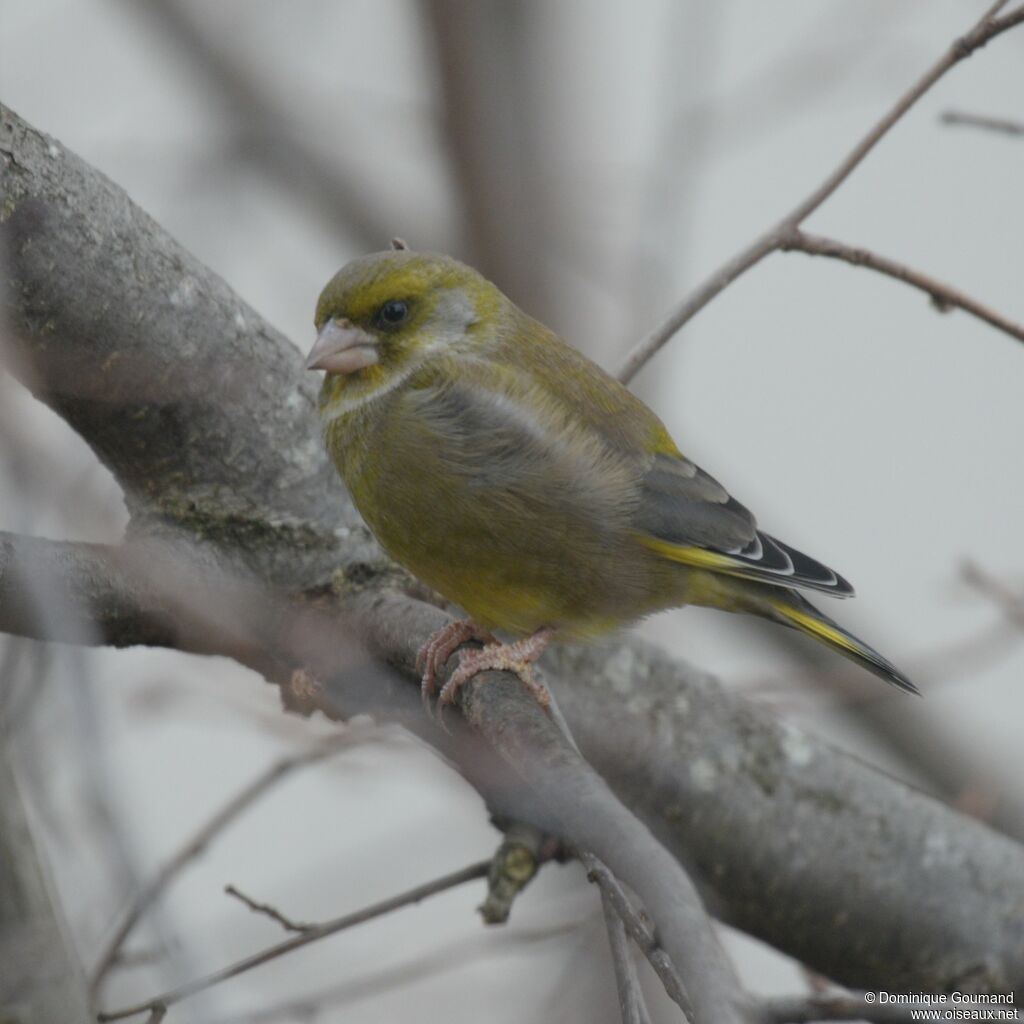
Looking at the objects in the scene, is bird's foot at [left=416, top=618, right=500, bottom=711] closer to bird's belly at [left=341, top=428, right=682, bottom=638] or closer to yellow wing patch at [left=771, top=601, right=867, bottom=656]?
bird's belly at [left=341, top=428, right=682, bottom=638]

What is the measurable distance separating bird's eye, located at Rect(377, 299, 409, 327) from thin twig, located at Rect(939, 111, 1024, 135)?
3.95ft

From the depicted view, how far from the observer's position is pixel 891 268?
2801 millimetres

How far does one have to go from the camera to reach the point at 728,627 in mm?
5656

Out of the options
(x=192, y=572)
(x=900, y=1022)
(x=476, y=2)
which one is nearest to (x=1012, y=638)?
(x=192, y=572)

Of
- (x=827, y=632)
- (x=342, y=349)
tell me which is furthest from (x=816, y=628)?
(x=342, y=349)

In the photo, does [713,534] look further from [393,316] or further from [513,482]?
[393,316]

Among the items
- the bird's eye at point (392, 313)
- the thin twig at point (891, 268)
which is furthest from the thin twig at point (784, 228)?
the bird's eye at point (392, 313)

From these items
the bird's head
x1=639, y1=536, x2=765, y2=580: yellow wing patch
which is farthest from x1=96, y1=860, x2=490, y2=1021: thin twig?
the bird's head

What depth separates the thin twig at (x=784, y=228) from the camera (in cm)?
269

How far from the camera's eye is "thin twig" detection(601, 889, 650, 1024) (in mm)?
1498

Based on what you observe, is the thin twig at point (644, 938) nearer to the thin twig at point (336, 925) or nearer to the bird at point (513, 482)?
the thin twig at point (336, 925)

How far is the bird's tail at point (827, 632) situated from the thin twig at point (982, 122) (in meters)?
1.08

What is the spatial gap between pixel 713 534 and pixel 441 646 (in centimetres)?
74

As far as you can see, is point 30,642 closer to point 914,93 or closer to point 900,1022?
point 900,1022
